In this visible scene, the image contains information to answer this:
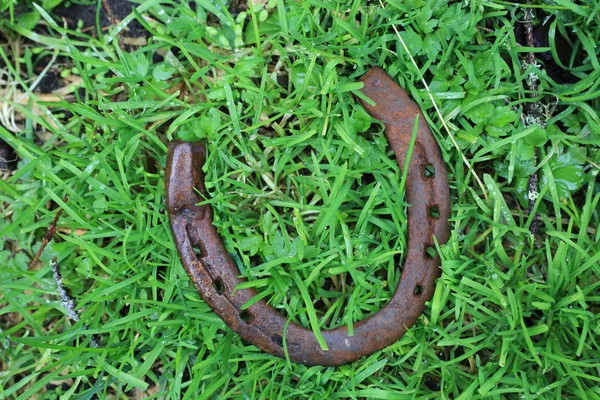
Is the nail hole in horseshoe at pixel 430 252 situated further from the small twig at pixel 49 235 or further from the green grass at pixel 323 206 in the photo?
the small twig at pixel 49 235

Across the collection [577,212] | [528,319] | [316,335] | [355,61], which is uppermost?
[355,61]

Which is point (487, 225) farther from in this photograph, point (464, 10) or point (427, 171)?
point (464, 10)

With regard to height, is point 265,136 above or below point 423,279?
above

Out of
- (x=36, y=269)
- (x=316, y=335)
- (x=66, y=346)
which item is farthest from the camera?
(x=36, y=269)

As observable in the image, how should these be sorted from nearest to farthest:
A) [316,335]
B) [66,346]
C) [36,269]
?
[316,335], [66,346], [36,269]

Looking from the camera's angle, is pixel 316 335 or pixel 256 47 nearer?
pixel 316 335

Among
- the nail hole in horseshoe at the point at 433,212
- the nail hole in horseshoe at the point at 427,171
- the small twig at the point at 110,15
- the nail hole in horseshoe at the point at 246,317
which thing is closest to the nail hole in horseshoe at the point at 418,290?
the nail hole in horseshoe at the point at 433,212

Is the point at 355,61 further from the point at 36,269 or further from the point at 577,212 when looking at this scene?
the point at 36,269

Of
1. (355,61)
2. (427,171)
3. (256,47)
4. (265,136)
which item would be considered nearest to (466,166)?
(427,171)
